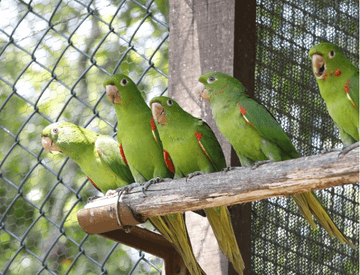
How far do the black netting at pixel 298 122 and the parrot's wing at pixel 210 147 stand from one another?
293mm

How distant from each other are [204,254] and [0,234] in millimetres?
4596

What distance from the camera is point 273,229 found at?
2115 millimetres

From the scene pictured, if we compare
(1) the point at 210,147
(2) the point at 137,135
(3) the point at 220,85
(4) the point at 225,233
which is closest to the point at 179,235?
(4) the point at 225,233

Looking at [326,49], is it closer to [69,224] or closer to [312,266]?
[312,266]

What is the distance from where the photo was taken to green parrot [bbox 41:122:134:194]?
2.33 meters

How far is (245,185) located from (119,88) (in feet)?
2.77

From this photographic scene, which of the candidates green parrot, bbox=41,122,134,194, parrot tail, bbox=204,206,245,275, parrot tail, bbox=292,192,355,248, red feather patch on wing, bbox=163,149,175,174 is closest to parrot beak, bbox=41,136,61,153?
green parrot, bbox=41,122,134,194

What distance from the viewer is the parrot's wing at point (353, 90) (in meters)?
1.62

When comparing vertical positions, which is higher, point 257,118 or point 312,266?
point 257,118

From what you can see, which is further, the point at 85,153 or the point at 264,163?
the point at 85,153

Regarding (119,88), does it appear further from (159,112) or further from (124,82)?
(159,112)

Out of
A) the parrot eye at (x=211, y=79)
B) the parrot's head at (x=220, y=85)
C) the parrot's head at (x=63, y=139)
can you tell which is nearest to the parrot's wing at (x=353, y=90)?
the parrot's head at (x=220, y=85)

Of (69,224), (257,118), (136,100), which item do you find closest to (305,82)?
(257,118)

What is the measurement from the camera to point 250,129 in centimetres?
184
